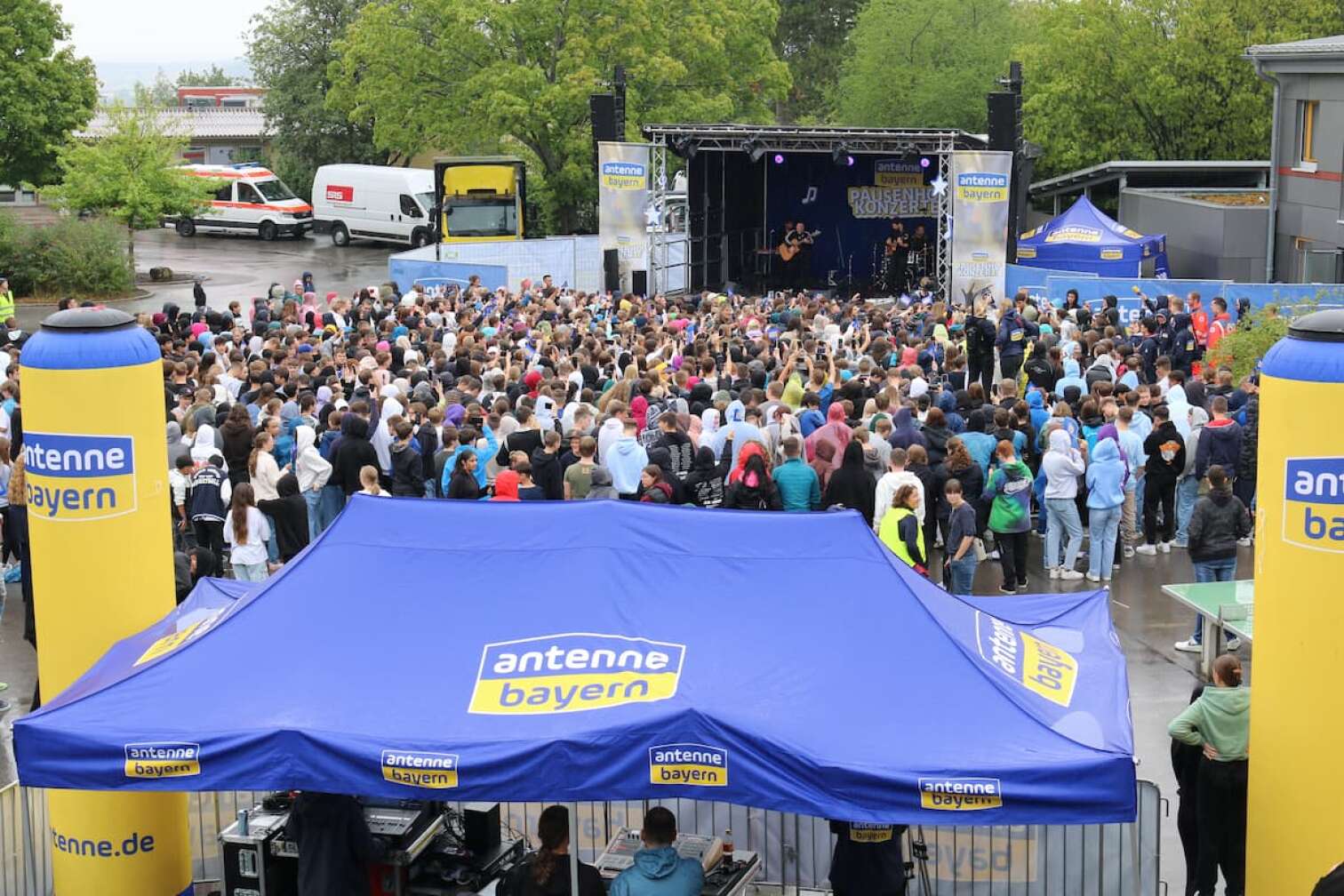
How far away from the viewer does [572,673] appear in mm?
6891

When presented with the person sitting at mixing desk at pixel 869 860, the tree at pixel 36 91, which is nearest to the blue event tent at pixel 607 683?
the person sitting at mixing desk at pixel 869 860

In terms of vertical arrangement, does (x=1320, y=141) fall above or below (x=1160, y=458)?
above

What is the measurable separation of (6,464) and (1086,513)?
30.9ft

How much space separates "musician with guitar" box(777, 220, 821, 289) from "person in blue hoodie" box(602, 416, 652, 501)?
70.1ft

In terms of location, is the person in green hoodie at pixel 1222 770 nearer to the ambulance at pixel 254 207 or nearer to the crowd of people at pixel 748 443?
the crowd of people at pixel 748 443

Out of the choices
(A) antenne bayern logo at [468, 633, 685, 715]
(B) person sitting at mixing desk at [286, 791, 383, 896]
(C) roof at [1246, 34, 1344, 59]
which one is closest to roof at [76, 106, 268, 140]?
(C) roof at [1246, 34, 1344, 59]

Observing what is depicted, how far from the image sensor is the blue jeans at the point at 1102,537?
44.6 ft

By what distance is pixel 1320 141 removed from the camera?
1118 inches

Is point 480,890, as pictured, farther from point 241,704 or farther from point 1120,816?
point 1120,816

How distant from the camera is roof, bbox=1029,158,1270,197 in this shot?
35312mm

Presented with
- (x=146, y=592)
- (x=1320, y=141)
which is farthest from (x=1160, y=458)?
(x=1320, y=141)

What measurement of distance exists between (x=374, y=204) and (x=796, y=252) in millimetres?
13219

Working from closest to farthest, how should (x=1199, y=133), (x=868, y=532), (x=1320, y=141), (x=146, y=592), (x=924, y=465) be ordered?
(x=868, y=532) → (x=146, y=592) → (x=924, y=465) → (x=1320, y=141) → (x=1199, y=133)

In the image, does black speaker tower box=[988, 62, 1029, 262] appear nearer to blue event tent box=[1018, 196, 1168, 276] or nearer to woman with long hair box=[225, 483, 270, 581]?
blue event tent box=[1018, 196, 1168, 276]
